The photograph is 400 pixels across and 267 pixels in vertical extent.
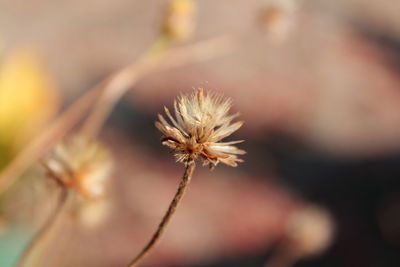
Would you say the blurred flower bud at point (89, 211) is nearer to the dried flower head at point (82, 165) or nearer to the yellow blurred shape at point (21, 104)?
the dried flower head at point (82, 165)

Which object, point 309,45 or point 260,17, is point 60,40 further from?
point 260,17

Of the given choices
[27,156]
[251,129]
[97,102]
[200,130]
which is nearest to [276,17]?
[97,102]

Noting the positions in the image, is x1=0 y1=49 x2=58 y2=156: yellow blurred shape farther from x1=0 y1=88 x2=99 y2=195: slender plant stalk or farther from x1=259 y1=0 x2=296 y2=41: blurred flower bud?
x1=259 y1=0 x2=296 y2=41: blurred flower bud

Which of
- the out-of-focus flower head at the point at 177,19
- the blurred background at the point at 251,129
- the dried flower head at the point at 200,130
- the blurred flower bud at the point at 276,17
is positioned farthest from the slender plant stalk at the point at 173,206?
the blurred background at the point at 251,129

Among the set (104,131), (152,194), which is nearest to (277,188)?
(152,194)

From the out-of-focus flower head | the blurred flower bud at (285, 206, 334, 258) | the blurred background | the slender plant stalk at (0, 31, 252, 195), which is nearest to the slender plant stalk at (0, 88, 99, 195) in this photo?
the slender plant stalk at (0, 31, 252, 195)

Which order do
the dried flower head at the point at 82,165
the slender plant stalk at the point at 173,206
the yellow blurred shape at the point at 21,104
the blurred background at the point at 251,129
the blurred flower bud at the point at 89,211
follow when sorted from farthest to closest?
the blurred background at the point at 251,129
the yellow blurred shape at the point at 21,104
the blurred flower bud at the point at 89,211
the dried flower head at the point at 82,165
the slender plant stalk at the point at 173,206

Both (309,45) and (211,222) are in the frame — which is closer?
(211,222)
